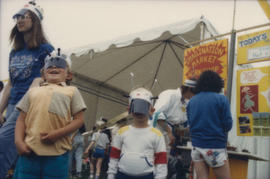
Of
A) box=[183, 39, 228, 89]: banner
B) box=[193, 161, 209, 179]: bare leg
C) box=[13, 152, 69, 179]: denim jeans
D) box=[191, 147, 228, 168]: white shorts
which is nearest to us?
box=[13, 152, 69, 179]: denim jeans

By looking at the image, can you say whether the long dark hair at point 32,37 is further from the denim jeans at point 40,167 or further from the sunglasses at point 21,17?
the denim jeans at point 40,167

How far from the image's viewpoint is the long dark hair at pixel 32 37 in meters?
2.20

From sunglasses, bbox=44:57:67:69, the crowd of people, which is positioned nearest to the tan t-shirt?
the crowd of people

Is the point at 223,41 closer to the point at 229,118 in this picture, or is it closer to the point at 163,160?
the point at 229,118

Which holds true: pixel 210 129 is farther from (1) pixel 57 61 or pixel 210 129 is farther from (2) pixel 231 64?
(1) pixel 57 61

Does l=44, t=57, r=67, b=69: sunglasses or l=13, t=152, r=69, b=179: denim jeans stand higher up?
l=44, t=57, r=67, b=69: sunglasses

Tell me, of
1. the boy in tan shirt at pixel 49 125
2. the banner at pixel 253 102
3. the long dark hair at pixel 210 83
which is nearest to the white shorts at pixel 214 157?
the long dark hair at pixel 210 83

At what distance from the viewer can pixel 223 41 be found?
12.2ft

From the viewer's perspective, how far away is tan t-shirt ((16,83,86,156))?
1.54 meters

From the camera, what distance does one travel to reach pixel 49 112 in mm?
1598

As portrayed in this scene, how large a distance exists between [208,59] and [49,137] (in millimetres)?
3010

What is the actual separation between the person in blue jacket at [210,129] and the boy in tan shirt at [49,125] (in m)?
1.37

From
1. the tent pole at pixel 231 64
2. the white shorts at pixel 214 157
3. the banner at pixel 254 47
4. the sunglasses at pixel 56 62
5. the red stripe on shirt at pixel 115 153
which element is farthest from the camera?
the tent pole at pixel 231 64

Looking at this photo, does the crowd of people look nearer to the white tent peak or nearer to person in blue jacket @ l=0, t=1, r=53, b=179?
person in blue jacket @ l=0, t=1, r=53, b=179
